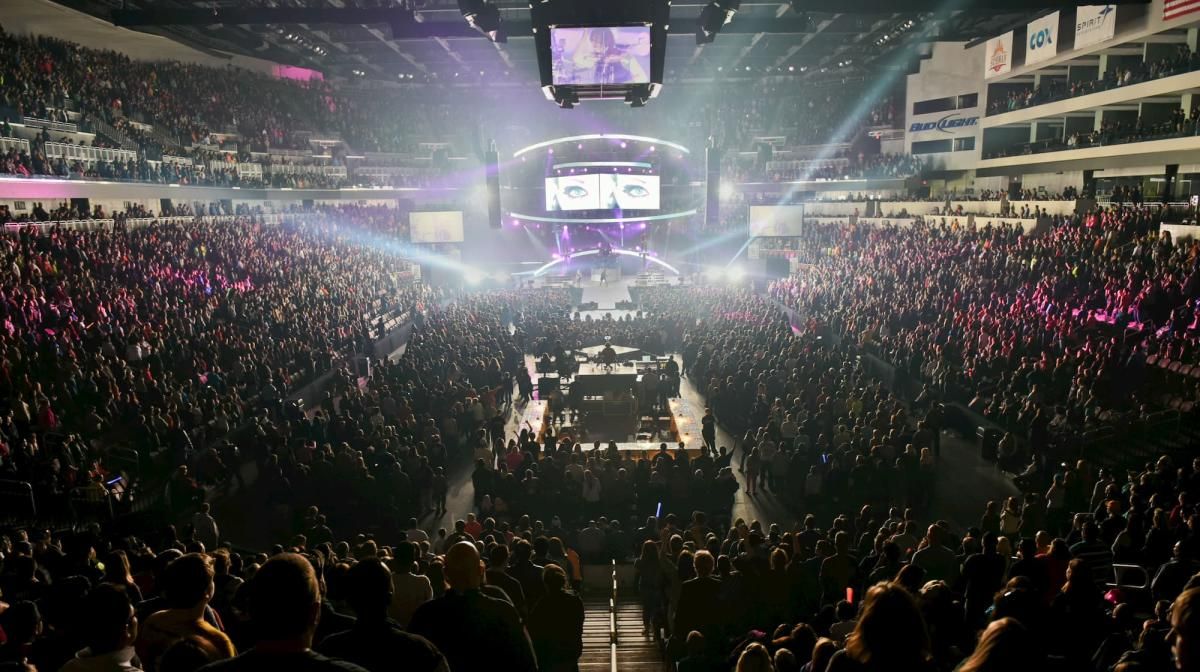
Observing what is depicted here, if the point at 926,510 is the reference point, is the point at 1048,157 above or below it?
above

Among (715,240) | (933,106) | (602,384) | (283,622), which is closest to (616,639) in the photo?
(283,622)

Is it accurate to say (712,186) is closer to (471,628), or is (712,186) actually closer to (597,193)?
(597,193)

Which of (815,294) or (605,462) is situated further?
(815,294)

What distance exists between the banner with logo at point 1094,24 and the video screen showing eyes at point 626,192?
22.3 metres

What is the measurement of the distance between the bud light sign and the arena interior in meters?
0.19

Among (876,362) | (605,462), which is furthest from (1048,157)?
(605,462)

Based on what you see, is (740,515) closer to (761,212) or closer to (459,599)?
(459,599)

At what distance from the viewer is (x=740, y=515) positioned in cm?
1212

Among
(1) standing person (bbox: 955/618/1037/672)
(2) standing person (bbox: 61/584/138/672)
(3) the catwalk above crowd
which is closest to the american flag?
(3) the catwalk above crowd

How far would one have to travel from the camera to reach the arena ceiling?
15617 millimetres

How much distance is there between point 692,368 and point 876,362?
497 cm

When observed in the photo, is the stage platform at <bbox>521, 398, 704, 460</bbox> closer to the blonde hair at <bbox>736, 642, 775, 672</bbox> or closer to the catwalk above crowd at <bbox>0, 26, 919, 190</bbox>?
the blonde hair at <bbox>736, 642, 775, 672</bbox>

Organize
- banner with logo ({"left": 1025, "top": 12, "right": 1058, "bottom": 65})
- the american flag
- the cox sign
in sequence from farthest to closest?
the cox sign, banner with logo ({"left": 1025, "top": 12, "right": 1058, "bottom": 65}), the american flag

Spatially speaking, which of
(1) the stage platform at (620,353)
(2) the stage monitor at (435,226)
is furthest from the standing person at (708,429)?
(2) the stage monitor at (435,226)
